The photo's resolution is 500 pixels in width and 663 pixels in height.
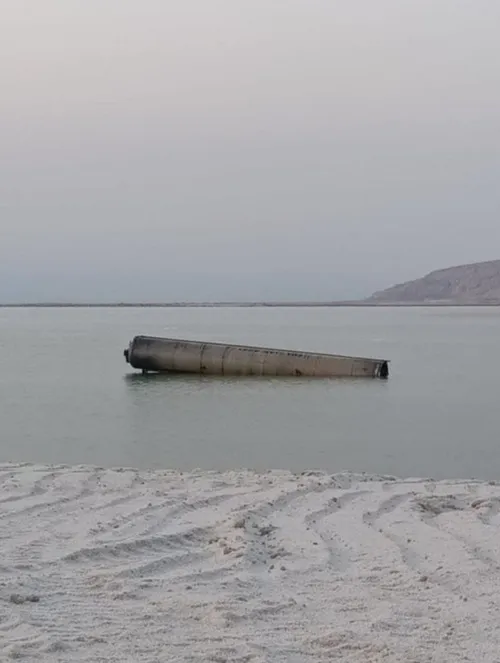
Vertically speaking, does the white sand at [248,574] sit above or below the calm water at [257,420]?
above

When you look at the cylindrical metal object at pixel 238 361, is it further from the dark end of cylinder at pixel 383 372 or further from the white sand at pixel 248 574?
the white sand at pixel 248 574

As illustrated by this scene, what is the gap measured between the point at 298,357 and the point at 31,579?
1035 inches

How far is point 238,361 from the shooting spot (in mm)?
31031

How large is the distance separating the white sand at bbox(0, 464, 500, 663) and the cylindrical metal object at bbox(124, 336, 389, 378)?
21474mm

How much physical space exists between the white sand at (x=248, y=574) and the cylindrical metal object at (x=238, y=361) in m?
21.5

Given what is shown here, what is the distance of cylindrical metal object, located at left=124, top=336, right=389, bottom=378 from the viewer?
97.8ft

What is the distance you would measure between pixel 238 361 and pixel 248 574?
1027 inches

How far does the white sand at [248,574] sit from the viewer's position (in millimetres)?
3699

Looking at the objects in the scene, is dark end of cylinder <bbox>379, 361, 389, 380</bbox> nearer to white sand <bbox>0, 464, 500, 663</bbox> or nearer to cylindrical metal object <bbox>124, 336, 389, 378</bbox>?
cylindrical metal object <bbox>124, 336, 389, 378</bbox>

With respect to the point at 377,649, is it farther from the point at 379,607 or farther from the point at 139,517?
the point at 139,517

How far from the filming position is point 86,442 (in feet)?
48.7

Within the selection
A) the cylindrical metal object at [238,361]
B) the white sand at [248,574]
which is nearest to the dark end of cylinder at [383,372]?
the cylindrical metal object at [238,361]

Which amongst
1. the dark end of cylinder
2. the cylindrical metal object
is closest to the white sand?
the dark end of cylinder

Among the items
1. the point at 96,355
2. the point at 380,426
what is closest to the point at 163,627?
the point at 380,426
